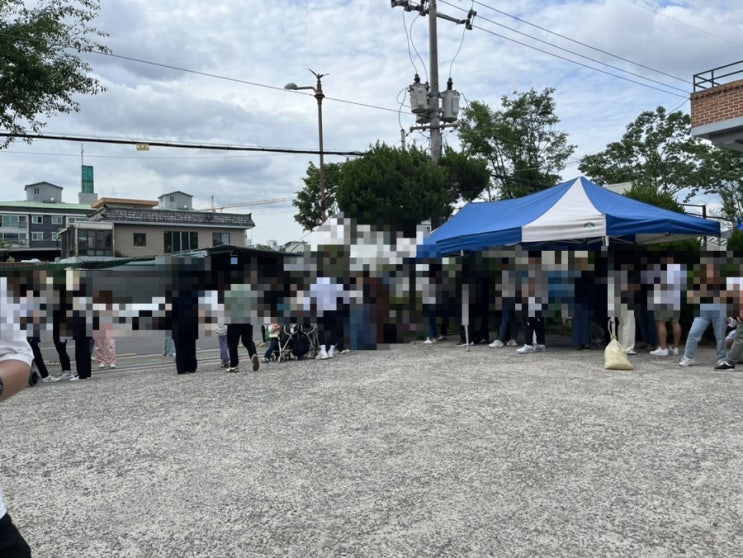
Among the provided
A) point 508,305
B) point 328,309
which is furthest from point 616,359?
point 328,309

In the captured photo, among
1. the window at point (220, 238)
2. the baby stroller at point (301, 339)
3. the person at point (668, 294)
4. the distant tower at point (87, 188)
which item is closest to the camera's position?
the person at point (668, 294)

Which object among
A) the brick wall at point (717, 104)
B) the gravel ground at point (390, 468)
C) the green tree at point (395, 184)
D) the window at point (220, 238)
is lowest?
the gravel ground at point (390, 468)

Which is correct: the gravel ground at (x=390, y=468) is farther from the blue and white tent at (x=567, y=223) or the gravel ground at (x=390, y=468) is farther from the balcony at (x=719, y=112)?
the balcony at (x=719, y=112)

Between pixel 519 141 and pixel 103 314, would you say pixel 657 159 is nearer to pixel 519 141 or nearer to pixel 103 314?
pixel 519 141

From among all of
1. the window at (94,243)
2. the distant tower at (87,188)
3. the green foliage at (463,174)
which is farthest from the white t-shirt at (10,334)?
the distant tower at (87,188)

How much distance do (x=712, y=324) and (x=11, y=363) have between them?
775 cm

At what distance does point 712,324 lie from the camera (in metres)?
7.04

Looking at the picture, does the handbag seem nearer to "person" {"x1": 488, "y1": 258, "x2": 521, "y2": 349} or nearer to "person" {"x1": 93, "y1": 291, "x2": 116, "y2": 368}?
"person" {"x1": 488, "y1": 258, "x2": 521, "y2": 349}

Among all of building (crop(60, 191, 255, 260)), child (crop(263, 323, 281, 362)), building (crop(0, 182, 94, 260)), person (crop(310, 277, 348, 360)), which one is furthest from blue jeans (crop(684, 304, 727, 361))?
building (crop(0, 182, 94, 260))

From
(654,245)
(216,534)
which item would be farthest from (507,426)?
(654,245)

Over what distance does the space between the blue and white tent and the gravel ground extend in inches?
88.8

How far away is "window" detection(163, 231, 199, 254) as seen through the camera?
48.1 meters

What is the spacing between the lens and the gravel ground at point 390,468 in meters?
2.91

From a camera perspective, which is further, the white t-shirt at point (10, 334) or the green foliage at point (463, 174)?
the green foliage at point (463, 174)
